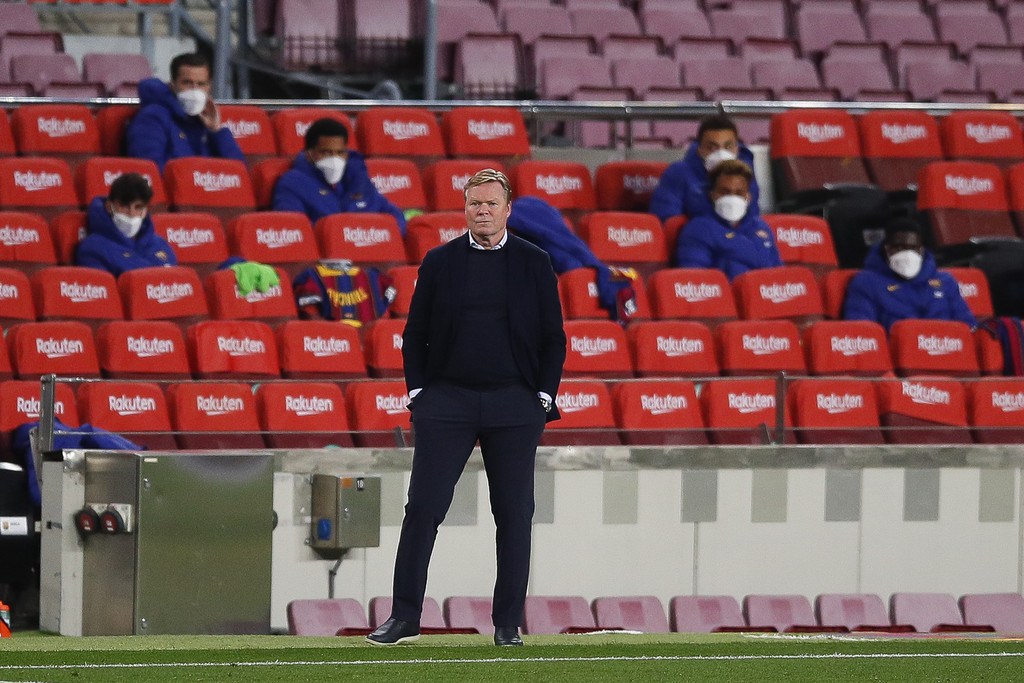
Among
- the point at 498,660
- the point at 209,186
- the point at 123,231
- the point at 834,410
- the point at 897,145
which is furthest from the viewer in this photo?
the point at 897,145

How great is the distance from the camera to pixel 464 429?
5.08 meters

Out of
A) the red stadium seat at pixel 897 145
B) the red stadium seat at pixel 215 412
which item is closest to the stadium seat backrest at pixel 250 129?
the red stadium seat at pixel 215 412

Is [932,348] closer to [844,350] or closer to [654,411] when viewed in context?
[844,350]

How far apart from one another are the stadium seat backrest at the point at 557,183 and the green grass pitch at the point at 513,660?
4.58m

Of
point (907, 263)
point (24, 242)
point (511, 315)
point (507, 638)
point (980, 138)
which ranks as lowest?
point (507, 638)

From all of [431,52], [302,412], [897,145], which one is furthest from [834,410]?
[431,52]

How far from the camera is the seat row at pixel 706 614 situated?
6.99 meters

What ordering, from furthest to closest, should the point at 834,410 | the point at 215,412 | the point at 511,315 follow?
the point at 834,410
the point at 215,412
the point at 511,315

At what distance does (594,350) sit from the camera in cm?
823

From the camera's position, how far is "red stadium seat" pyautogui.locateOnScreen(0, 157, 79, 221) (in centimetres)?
914

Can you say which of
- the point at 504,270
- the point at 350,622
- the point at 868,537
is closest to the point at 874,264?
the point at 868,537

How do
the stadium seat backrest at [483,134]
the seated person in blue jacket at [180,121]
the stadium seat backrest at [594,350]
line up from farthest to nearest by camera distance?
1. the stadium seat backrest at [483,134]
2. the seated person in blue jacket at [180,121]
3. the stadium seat backrest at [594,350]

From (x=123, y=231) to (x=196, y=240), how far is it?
56 cm

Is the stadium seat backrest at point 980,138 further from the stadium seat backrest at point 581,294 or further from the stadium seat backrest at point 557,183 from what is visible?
the stadium seat backrest at point 581,294
